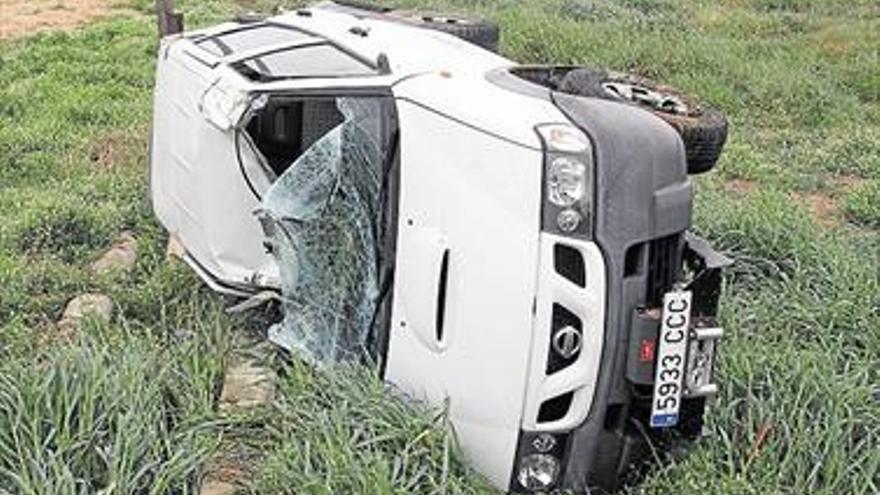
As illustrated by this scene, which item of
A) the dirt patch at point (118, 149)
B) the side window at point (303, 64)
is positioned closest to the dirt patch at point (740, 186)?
the side window at point (303, 64)

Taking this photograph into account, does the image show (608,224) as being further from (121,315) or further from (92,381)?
(121,315)

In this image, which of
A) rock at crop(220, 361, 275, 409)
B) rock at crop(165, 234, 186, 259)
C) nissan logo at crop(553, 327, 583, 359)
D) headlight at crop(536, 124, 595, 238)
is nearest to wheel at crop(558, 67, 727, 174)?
headlight at crop(536, 124, 595, 238)

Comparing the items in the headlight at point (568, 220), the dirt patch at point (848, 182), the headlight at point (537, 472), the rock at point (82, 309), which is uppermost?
the headlight at point (568, 220)

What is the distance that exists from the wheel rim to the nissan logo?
1.12 metres

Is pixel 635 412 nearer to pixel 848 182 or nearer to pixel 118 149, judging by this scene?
pixel 848 182

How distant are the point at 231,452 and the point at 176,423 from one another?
0.73ft

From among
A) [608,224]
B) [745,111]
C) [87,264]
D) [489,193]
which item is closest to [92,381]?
[489,193]

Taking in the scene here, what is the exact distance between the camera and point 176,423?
3.99 metres

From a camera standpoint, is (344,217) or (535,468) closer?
(535,468)

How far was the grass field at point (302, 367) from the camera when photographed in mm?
3668

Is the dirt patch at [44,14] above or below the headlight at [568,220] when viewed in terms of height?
below

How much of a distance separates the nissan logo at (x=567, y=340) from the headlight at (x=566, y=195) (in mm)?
286

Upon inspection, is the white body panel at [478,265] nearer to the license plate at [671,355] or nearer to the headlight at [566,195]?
the headlight at [566,195]

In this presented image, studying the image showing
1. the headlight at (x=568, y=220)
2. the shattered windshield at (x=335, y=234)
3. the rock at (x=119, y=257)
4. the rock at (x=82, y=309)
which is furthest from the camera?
the rock at (x=119, y=257)
